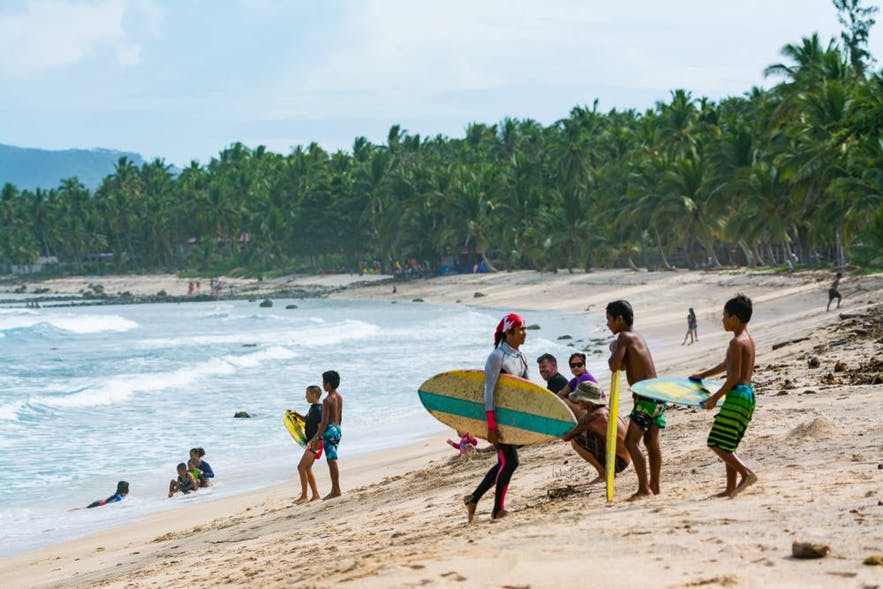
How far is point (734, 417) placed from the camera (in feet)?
21.2

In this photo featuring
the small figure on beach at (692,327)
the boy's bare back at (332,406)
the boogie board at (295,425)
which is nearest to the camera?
the boy's bare back at (332,406)

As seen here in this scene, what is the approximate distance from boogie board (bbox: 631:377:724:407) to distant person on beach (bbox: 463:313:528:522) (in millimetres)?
790

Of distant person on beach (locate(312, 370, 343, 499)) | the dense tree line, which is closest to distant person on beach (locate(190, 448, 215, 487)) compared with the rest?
distant person on beach (locate(312, 370, 343, 499))

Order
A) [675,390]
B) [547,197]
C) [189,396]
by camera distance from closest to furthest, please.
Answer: [675,390], [189,396], [547,197]

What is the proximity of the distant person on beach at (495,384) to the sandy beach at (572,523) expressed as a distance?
0.62 feet

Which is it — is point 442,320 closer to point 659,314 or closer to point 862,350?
point 659,314

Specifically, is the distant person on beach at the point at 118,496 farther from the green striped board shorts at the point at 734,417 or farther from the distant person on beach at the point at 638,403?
the green striped board shorts at the point at 734,417

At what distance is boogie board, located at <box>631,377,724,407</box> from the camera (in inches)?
256

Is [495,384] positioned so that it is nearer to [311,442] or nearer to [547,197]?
[311,442]

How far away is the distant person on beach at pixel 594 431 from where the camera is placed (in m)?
7.66

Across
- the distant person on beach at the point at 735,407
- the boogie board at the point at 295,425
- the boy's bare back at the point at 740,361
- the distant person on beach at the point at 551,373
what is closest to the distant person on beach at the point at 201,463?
the boogie board at the point at 295,425

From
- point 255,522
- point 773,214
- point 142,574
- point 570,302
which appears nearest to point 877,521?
point 142,574

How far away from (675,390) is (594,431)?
4.17ft

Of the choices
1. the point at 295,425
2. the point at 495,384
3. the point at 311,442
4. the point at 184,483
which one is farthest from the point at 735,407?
the point at 184,483
